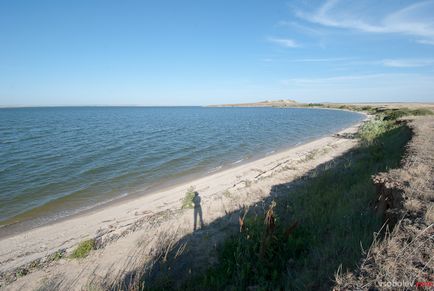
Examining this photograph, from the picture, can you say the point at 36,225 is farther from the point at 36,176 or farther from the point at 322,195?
the point at 322,195

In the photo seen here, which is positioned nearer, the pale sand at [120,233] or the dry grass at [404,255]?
the dry grass at [404,255]

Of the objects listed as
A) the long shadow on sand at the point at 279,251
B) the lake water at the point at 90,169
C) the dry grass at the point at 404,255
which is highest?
the dry grass at the point at 404,255

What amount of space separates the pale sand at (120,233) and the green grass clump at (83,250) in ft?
0.50

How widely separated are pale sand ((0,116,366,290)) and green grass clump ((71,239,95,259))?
6.1 inches

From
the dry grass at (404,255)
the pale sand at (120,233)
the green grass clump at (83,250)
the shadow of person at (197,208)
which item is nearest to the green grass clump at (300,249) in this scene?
the dry grass at (404,255)

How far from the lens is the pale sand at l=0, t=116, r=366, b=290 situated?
564 centimetres

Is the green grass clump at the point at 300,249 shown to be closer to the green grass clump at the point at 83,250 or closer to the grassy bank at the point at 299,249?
the grassy bank at the point at 299,249

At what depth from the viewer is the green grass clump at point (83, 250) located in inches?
250

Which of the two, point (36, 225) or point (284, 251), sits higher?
point (284, 251)

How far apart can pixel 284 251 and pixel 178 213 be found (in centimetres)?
498

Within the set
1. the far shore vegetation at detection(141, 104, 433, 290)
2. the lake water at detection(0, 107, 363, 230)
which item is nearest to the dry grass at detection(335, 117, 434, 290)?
the far shore vegetation at detection(141, 104, 433, 290)

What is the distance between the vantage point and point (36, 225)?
30.1 ft

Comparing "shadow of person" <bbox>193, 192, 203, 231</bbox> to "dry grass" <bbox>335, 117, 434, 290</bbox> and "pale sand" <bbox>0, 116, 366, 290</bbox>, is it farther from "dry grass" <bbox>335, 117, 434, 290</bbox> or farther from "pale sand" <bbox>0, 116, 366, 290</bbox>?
"dry grass" <bbox>335, 117, 434, 290</bbox>

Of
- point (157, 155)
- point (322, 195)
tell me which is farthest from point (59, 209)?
point (322, 195)
